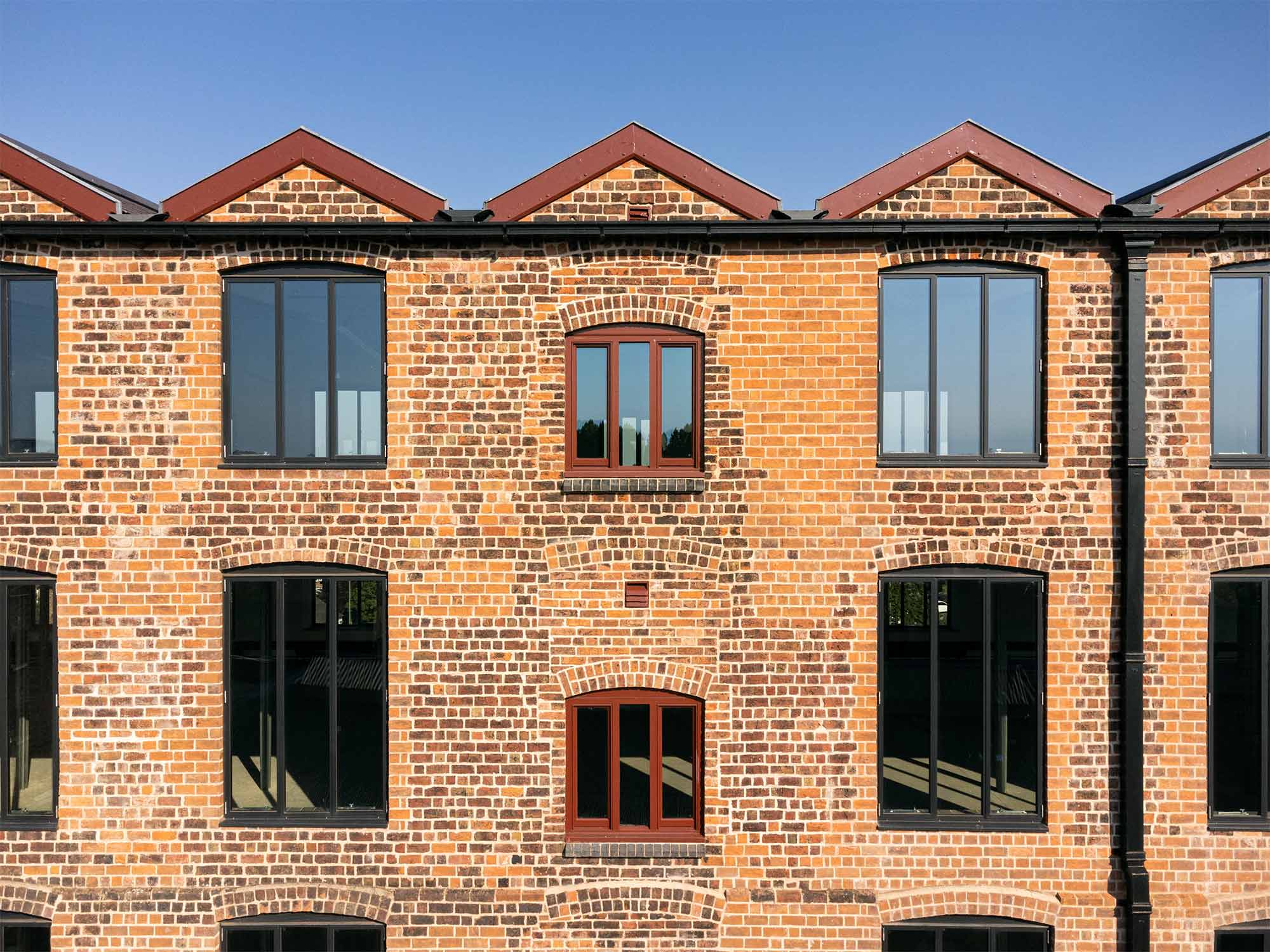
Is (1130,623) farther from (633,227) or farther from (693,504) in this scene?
(633,227)

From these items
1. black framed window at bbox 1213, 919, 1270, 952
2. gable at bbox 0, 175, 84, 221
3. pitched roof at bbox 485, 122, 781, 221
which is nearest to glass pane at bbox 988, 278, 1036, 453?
pitched roof at bbox 485, 122, 781, 221

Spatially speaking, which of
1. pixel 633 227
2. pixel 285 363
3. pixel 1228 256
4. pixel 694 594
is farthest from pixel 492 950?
pixel 1228 256

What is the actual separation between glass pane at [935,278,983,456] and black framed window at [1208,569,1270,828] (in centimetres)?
314

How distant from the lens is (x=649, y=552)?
24.2ft

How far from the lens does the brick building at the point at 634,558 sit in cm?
729

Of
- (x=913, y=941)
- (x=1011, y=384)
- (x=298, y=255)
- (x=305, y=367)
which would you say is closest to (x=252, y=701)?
(x=305, y=367)

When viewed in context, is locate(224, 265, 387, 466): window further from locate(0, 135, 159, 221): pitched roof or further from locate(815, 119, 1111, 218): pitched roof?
locate(815, 119, 1111, 218): pitched roof

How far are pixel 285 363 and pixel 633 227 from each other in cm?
418

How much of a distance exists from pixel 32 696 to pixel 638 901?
23.4ft

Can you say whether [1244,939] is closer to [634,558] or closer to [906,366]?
[906,366]

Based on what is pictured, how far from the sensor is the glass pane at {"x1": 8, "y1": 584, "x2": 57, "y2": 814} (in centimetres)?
748

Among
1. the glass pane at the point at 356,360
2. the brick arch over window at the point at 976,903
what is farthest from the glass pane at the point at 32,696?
the brick arch over window at the point at 976,903

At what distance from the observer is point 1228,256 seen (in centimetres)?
734

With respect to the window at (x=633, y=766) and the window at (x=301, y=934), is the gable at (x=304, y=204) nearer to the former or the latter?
the window at (x=633, y=766)
